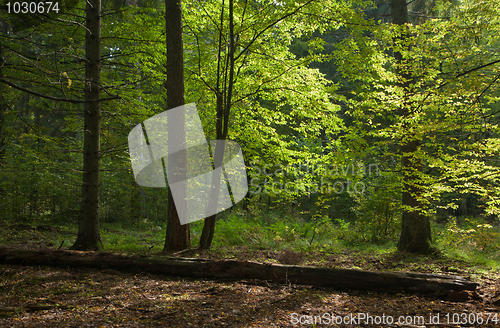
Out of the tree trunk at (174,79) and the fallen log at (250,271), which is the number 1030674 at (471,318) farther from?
the tree trunk at (174,79)

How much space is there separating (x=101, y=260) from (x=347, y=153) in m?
5.28

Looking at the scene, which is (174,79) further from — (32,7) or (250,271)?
(250,271)

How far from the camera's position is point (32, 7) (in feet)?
18.0

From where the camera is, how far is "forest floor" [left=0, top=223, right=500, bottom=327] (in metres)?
3.15

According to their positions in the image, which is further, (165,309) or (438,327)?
(165,309)

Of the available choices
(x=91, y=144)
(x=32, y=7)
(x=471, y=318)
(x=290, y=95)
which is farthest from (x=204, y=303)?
(x=32, y=7)

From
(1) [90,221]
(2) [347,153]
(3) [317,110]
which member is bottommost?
(1) [90,221]

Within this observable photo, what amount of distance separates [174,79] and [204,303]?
4.77 m

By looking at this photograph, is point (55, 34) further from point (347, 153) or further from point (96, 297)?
point (347, 153)

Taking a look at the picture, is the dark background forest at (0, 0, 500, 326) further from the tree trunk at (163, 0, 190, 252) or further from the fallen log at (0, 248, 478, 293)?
the fallen log at (0, 248, 478, 293)

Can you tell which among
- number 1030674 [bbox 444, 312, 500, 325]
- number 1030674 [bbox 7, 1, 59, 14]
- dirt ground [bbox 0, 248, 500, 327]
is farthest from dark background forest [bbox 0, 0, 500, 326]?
number 1030674 [bbox 444, 312, 500, 325]

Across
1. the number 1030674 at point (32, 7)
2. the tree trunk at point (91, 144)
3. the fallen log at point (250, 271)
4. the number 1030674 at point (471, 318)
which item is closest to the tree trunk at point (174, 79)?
the fallen log at point (250, 271)

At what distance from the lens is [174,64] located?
6422 mm

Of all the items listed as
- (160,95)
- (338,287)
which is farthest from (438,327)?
(160,95)
